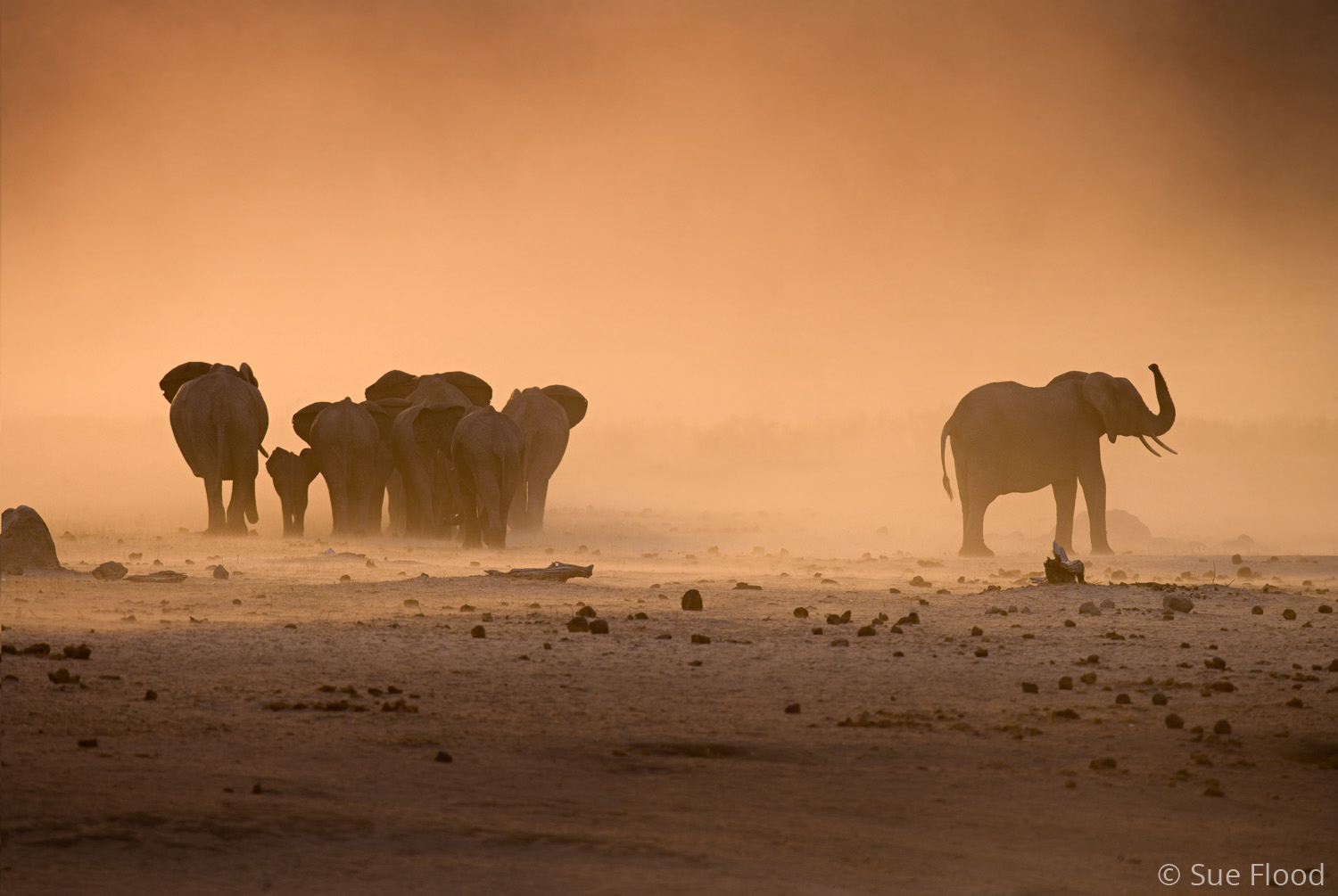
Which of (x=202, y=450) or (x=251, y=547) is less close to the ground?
(x=202, y=450)

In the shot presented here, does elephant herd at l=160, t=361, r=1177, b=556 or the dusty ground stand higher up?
elephant herd at l=160, t=361, r=1177, b=556

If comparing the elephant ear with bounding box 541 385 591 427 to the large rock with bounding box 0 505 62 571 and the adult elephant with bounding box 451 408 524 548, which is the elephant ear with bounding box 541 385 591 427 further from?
the large rock with bounding box 0 505 62 571

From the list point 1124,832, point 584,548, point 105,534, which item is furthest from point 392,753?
point 105,534

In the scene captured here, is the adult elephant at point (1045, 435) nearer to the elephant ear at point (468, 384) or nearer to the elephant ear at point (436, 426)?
the elephant ear at point (436, 426)

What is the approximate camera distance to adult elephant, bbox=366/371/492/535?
3123 centimetres

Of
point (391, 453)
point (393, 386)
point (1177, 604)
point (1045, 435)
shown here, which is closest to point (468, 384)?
point (393, 386)

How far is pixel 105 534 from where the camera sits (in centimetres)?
2959

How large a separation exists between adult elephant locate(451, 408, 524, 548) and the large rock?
1157cm

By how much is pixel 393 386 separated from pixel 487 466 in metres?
9.63

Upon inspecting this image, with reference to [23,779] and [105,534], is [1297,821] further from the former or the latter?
[105,534]

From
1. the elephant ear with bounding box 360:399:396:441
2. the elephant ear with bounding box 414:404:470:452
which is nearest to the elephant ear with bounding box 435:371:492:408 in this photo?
the elephant ear with bounding box 360:399:396:441

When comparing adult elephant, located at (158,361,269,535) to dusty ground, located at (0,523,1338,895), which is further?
adult elephant, located at (158,361,269,535)

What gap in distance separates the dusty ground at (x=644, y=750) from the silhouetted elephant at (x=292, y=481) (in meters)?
17.8

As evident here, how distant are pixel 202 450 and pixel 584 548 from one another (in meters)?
8.84
